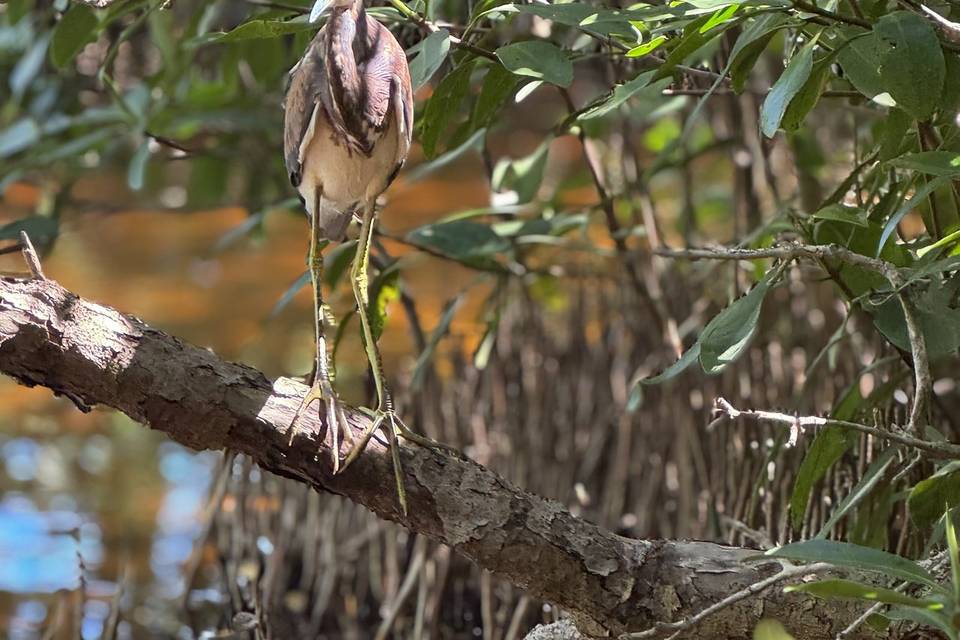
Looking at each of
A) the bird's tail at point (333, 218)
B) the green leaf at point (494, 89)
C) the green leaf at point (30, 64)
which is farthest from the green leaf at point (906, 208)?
the green leaf at point (30, 64)

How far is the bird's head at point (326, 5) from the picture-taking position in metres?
0.96

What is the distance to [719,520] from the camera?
4.93 ft

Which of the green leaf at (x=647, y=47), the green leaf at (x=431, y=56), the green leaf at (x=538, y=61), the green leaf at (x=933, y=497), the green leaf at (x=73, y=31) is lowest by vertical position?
the green leaf at (x=933, y=497)

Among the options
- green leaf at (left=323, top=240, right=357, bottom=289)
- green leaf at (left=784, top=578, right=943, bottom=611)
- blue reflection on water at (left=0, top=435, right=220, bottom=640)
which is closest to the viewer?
green leaf at (left=784, top=578, right=943, bottom=611)

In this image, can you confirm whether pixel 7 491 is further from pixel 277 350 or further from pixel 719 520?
pixel 719 520

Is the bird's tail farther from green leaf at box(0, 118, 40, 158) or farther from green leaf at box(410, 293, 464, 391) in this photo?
green leaf at box(0, 118, 40, 158)

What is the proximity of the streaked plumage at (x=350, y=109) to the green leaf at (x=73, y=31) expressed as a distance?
386 millimetres

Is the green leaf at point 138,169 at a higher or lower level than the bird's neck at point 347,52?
lower

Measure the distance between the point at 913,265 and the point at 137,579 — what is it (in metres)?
1.61

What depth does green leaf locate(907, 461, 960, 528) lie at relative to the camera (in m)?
0.94

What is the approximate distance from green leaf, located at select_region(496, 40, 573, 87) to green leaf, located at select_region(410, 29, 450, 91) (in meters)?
0.06

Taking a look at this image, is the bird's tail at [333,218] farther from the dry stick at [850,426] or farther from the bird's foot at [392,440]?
the dry stick at [850,426]

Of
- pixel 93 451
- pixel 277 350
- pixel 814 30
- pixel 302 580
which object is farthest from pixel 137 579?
pixel 814 30

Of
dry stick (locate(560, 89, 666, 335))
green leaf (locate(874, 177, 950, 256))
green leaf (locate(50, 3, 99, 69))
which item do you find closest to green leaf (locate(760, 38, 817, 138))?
green leaf (locate(874, 177, 950, 256))
